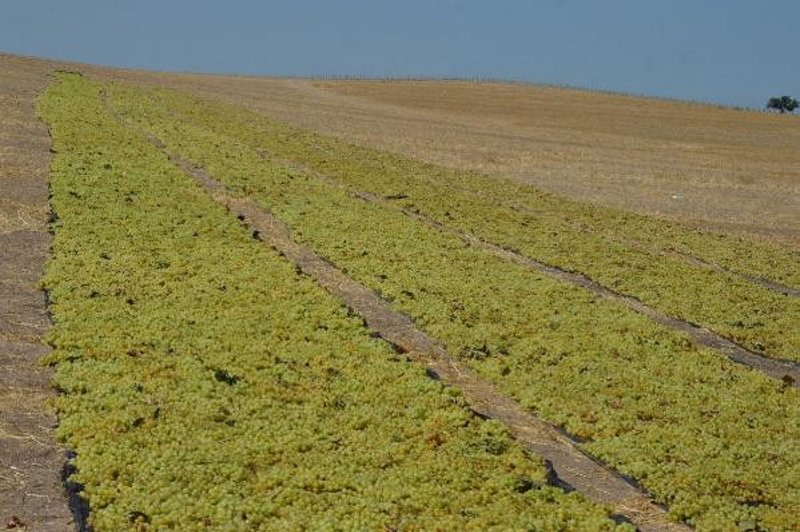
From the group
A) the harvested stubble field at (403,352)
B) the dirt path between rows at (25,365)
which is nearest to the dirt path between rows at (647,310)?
the harvested stubble field at (403,352)

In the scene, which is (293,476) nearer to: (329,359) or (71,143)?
(329,359)

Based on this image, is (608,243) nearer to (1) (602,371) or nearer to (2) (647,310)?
(2) (647,310)

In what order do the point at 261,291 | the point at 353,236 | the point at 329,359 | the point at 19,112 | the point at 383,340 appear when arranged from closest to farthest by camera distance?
the point at 329,359
the point at 383,340
the point at 261,291
the point at 353,236
the point at 19,112

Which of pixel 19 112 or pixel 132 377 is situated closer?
pixel 132 377

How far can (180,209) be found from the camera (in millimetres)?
24219

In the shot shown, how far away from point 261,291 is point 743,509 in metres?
9.50

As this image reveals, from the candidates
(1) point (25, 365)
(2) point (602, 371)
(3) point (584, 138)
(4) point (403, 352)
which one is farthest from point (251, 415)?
(3) point (584, 138)

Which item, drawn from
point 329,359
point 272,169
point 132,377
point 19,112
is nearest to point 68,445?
point 132,377

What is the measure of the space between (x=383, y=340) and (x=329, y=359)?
52.9 inches

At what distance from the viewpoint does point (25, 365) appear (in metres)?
12.9

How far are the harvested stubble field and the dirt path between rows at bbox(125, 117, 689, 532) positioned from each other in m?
0.05

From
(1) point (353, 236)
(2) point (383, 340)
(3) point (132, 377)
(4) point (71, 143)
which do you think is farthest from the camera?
(4) point (71, 143)

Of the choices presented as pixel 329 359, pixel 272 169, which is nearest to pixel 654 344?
pixel 329 359

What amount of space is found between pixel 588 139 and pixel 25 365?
53.4m
